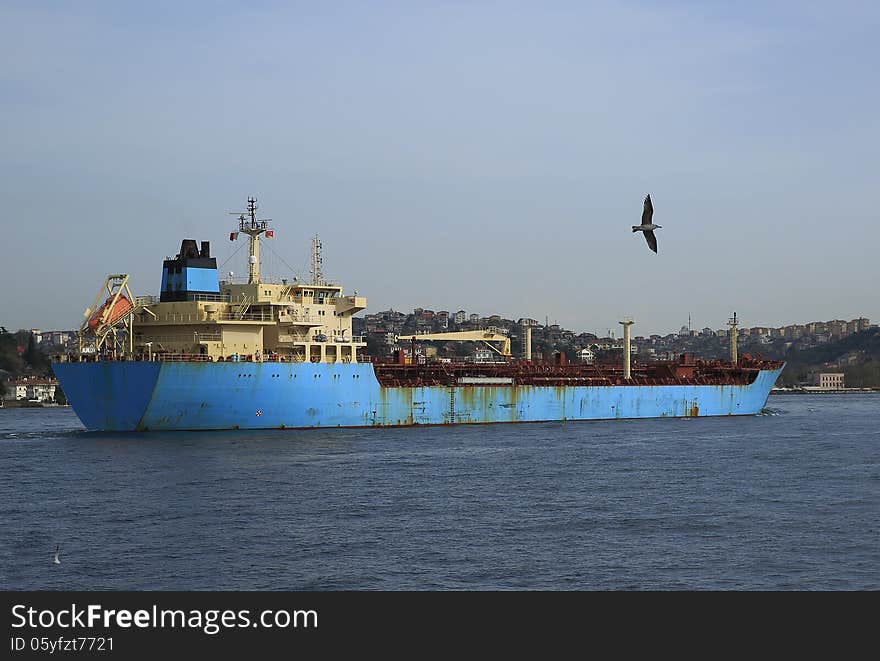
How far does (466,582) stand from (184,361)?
24438 mm

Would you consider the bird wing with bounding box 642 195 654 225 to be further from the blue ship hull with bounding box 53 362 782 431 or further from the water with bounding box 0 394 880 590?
the blue ship hull with bounding box 53 362 782 431

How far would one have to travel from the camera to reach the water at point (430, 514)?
715 inches

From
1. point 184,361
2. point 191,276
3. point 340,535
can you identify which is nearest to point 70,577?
point 340,535

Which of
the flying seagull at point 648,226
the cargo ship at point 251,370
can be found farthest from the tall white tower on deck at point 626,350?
the flying seagull at point 648,226

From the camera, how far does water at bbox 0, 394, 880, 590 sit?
18156mm

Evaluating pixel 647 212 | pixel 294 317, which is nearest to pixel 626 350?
pixel 294 317

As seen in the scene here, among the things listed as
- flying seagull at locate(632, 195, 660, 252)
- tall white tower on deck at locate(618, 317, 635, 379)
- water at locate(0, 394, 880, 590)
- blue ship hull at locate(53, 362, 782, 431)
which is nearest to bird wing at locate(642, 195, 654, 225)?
flying seagull at locate(632, 195, 660, 252)

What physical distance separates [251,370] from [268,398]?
4.28ft

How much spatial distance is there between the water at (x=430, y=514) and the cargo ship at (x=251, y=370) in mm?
1473

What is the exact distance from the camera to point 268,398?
41.4 meters

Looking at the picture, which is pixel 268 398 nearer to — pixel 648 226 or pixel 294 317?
pixel 294 317

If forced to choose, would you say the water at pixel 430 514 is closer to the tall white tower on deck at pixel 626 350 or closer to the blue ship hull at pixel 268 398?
the blue ship hull at pixel 268 398
